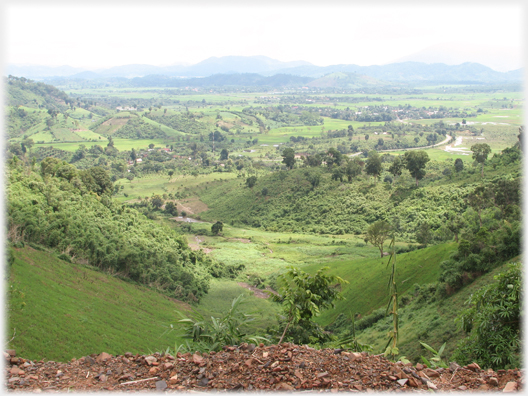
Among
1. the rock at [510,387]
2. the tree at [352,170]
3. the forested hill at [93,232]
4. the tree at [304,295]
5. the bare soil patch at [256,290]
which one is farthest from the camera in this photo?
the tree at [352,170]

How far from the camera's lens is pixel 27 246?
20234 millimetres

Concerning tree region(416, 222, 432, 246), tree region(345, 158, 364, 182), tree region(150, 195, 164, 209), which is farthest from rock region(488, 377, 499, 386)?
tree region(150, 195, 164, 209)

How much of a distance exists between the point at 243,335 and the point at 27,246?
18146 millimetres

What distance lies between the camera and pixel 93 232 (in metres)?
26.4

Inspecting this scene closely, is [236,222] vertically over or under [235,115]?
under

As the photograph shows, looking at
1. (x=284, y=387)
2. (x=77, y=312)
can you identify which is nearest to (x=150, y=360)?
(x=284, y=387)

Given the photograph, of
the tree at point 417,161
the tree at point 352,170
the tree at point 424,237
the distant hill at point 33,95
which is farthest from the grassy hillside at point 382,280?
the distant hill at point 33,95

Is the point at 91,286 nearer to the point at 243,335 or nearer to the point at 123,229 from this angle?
the point at 123,229

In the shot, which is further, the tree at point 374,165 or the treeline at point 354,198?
the tree at point 374,165

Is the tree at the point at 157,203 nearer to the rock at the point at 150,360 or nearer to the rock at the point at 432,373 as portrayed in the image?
the rock at the point at 150,360

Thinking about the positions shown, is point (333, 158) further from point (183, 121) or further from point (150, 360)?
point (183, 121)

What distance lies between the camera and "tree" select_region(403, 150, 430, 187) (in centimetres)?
5641

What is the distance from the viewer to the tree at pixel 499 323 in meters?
6.45

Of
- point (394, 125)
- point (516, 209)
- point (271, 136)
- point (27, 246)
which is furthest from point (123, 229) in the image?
point (394, 125)
